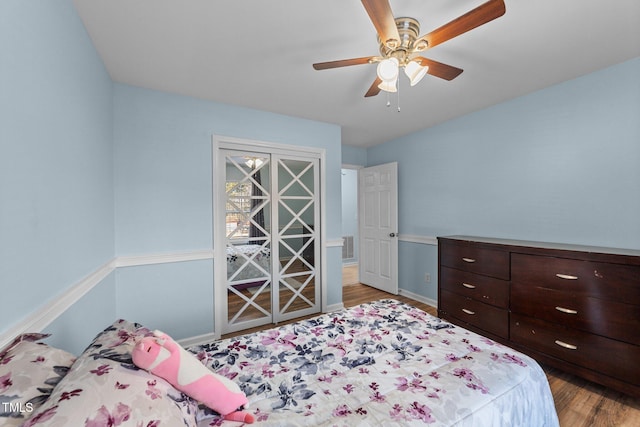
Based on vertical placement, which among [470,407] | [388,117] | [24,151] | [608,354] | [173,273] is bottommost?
[608,354]

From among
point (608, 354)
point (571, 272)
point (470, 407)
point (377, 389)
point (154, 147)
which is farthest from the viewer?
point (154, 147)

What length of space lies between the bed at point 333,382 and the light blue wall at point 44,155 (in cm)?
36

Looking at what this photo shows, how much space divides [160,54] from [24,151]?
4.48 ft

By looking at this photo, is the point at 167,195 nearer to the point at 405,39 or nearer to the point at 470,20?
the point at 405,39

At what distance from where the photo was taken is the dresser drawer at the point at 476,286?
7.83ft

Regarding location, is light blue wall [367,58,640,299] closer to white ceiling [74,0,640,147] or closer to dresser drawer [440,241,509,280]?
white ceiling [74,0,640,147]

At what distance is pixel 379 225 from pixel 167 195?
9.90 feet

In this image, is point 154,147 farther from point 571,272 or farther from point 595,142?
point 595,142

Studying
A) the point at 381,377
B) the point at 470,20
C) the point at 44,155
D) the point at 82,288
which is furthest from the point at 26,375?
the point at 470,20

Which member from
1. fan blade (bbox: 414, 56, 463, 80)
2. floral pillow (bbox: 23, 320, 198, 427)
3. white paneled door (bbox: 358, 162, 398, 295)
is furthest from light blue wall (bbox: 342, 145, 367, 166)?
floral pillow (bbox: 23, 320, 198, 427)

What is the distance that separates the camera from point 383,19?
1.25 m

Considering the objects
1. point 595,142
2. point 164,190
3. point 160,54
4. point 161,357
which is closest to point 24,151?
point 161,357

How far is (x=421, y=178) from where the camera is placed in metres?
3.77

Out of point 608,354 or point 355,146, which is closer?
point 608,354
